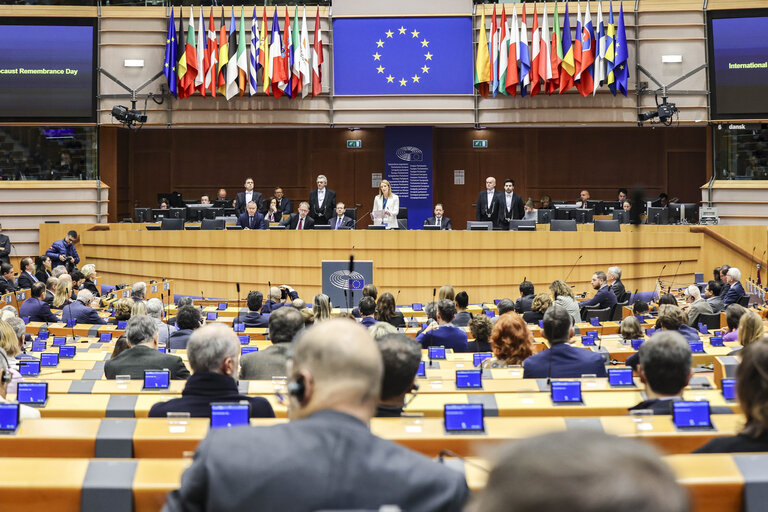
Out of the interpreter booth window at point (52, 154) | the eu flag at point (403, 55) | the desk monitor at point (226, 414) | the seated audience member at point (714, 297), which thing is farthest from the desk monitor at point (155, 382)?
the interpreter booth window at point (52, 154)

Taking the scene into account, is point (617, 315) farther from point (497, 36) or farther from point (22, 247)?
point (22, 247)

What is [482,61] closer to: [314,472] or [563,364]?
[563,364]

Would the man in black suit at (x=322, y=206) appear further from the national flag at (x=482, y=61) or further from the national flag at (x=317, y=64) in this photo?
the national flag at (x=482, y=61)

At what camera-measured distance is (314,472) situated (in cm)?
142

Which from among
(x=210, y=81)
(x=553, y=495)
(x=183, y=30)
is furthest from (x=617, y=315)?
(x=553, y=495)

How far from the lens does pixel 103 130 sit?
1625 cm

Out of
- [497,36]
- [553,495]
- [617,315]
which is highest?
[497,36]

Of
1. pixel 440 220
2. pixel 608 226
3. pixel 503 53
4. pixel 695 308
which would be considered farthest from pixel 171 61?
pixel 695 308

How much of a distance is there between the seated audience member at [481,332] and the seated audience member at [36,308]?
5.17 m

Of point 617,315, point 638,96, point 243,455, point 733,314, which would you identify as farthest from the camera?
point 638,96

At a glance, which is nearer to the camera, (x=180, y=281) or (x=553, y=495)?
(x=553, y=495)

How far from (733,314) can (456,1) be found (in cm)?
1003

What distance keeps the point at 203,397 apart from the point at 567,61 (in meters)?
13.0

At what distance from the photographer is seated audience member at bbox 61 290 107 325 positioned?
9516 mm
